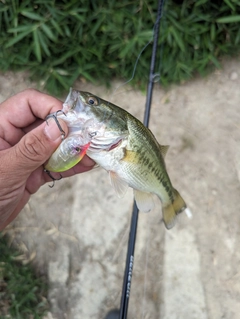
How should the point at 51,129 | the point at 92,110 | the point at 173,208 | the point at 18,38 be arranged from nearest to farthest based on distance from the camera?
the point at 51,129 → the point at 92,110 → the point at 173,208 → the point at 18,38

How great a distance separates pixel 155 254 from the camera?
278 cm

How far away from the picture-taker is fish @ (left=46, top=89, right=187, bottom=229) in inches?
62.7

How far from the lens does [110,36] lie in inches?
115

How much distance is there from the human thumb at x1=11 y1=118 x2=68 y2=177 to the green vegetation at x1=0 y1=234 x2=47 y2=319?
1489mm

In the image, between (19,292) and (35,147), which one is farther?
(19,292)

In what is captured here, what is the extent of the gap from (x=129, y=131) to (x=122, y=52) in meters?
1.38

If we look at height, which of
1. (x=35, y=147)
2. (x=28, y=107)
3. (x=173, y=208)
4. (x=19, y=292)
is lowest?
(x=19, y=292)

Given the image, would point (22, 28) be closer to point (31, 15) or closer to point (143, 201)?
point (31, 15)

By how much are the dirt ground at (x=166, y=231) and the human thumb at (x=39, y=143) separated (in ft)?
4.83

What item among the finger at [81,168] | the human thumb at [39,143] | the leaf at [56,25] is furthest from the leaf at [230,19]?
the human thumb at [39,143]

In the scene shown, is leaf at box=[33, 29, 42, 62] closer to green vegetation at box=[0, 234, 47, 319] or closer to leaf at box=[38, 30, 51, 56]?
leaf at box=[38, 30, 51, 56]

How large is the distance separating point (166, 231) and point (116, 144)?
1354mm

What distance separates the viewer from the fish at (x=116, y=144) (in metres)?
1.59

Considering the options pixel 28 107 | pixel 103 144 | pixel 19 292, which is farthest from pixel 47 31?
pixel 19 292
